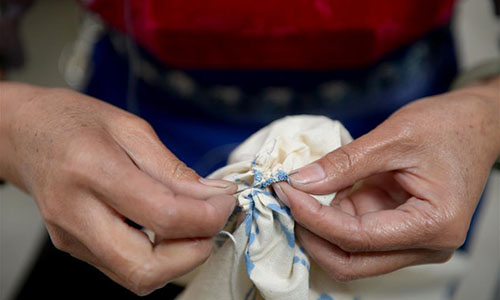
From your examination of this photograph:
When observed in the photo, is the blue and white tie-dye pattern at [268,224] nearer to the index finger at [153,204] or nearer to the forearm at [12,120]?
the index finger at [153,204]

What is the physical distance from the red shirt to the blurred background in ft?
0.76

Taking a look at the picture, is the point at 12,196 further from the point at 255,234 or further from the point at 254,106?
the point at 255,234

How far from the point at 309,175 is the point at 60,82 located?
3.26 feet

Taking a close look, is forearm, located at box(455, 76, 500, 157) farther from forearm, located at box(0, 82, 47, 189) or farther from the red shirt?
forearm, located at box(0, 82, 47, 189)

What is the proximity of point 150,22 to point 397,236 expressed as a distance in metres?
0.42

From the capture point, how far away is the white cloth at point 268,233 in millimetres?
447

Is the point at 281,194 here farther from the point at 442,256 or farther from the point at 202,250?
the point at 442,256

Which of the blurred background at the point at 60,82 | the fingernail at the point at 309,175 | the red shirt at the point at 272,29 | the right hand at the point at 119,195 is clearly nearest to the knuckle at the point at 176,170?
the right hand at the point at 119,195

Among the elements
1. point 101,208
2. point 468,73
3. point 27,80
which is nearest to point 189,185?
point 101,208

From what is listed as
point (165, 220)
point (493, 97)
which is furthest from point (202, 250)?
point (493, 97)

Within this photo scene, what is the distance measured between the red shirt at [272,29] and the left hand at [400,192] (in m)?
0.15

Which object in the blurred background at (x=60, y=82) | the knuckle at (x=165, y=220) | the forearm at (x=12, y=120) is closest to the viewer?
the knuckle at (x=165, y=220)

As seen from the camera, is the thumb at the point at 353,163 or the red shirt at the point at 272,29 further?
the red shirt at the point at 272,29

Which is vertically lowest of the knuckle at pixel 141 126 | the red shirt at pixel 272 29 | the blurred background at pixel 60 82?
the blurred background at pixel 60 82
